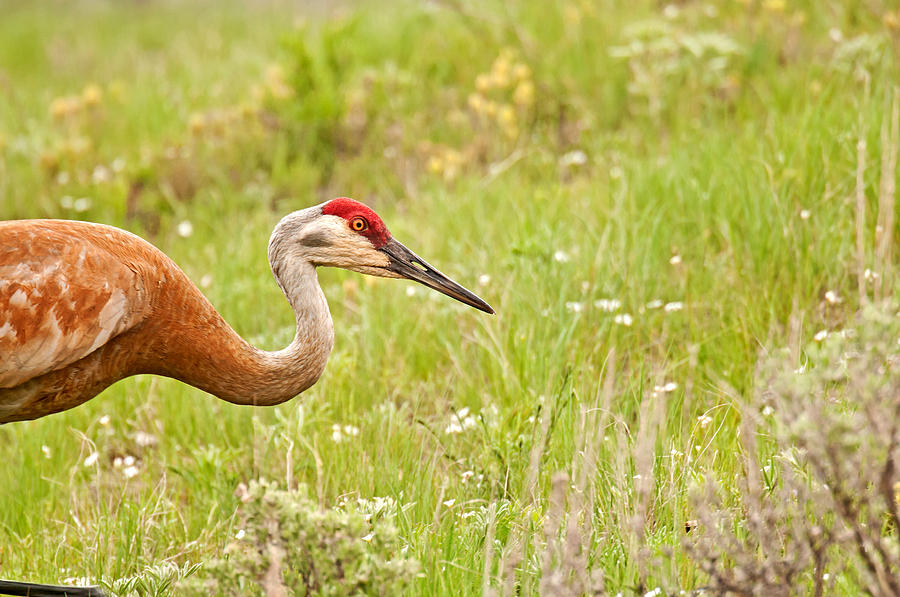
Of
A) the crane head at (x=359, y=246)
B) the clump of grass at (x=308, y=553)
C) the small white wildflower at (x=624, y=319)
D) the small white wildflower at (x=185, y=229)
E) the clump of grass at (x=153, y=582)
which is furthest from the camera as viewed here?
the small white wildflower at (x=185, y=229)

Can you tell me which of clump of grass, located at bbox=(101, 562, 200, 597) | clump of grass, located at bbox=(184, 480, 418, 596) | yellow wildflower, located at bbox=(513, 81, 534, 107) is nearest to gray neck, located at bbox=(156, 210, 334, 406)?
clump of grass, located at bbox=(101, 562, 200, 597)

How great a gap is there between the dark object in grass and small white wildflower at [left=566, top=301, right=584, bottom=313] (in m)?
2.18

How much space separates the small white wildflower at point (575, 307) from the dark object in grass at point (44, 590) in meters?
2.18

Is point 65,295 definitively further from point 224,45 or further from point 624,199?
point 224,45

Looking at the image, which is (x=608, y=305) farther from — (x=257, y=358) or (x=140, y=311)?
(x=140, y=311)

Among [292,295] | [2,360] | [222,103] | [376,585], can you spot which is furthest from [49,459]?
[222,103]

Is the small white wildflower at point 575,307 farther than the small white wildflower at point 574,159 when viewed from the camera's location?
No

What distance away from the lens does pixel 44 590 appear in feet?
11.1

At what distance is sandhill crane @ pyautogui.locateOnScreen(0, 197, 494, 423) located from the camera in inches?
133

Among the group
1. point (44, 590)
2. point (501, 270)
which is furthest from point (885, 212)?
point (44, 590)

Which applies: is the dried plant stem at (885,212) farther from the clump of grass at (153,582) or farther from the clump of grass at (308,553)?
the clump of grass at (153,582)

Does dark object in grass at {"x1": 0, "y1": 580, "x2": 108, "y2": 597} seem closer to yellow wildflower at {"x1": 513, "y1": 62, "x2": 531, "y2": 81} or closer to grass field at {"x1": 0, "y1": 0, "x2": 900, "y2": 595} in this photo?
grass field at {"x1": 0, "y1": 0, "x2": 900, "y2": 595}

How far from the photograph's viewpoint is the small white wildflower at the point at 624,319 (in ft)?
14.0

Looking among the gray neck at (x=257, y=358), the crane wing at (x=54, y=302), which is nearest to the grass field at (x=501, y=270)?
the gray neck at (x=257, y=358)
